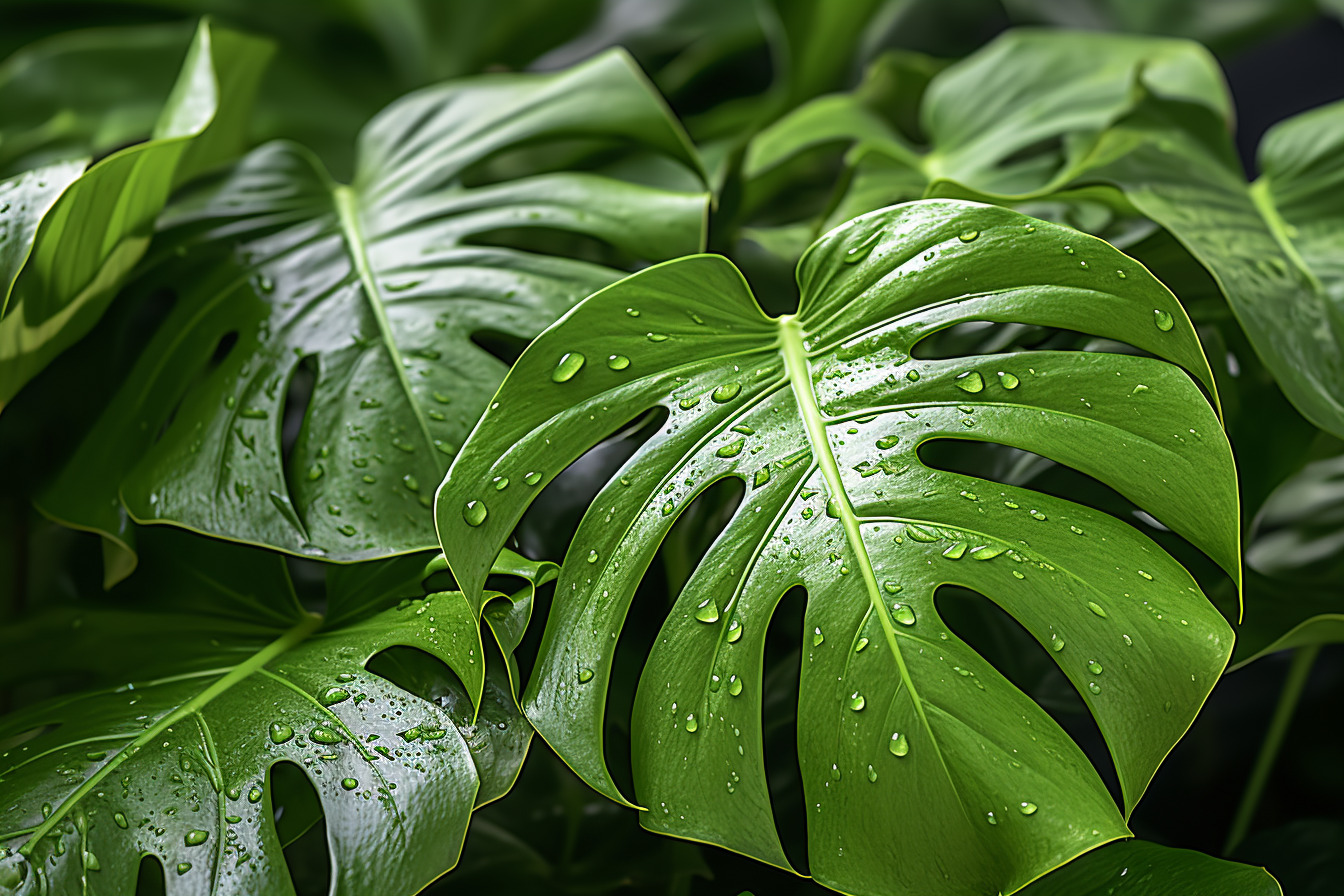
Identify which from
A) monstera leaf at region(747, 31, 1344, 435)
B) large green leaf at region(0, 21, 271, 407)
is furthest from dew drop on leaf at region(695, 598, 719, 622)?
large green leaf at region(0, 21, 271, 407)

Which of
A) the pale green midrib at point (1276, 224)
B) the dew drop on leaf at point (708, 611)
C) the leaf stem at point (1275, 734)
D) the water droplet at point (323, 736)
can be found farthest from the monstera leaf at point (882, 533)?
the leaf stem at point (1275, 734)

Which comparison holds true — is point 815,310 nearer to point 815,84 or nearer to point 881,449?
point 881,449

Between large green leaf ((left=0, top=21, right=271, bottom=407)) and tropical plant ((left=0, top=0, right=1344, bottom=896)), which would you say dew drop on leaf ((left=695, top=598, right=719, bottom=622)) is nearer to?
tropical plant ((left=0, top=0, right=1344, bottom=896))

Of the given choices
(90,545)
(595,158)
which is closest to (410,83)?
(595,158)

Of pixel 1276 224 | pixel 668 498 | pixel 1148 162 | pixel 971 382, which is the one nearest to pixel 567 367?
pixel 668 498

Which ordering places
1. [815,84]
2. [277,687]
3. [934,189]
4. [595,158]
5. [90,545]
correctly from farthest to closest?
1. [815,84]
2. [595,158]
3. [90,545]
4. [934,189]
5. [277,687]

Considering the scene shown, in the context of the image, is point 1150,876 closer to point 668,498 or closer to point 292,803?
point 668,498
